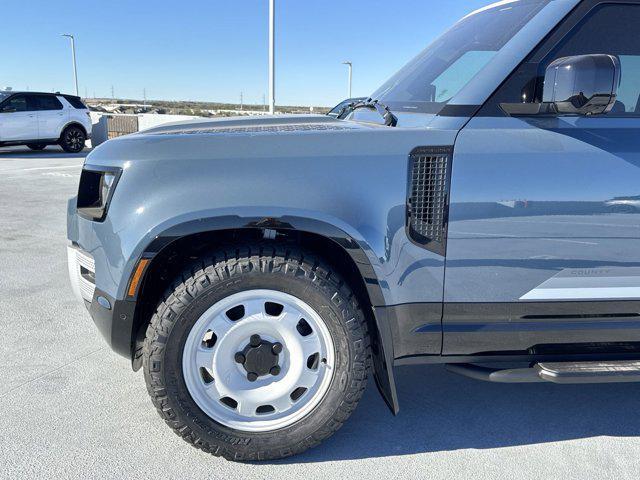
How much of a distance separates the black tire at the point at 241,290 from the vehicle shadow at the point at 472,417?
0.19 metres

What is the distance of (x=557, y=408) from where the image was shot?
2887 mm

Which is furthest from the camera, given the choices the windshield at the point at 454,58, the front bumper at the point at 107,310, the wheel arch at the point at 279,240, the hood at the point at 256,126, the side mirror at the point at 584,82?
the windshield at the point at 454,58

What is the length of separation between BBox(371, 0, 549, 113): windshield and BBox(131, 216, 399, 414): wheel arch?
76 cm

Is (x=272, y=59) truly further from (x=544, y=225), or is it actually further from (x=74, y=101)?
(x=544, y=225)

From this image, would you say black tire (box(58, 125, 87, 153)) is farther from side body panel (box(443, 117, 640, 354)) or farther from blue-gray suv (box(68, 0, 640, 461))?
side body panel (box(443, 117, 640, 354))

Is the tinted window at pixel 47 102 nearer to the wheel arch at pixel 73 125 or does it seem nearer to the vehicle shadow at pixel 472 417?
the wheel arch at pixel 73 125

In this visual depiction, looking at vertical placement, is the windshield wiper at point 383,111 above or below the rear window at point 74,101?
below

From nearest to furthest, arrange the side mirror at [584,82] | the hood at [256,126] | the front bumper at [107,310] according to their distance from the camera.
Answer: the side mirror at [584,82] < the front bumper at [107,310] < the hood at [256,126]

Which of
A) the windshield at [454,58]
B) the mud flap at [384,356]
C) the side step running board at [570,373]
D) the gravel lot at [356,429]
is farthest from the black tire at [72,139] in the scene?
the side step running board at [570,373]

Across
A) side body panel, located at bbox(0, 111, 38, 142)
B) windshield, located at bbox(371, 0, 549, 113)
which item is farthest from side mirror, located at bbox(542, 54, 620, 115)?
side body panel, located at bbox(0, 111, 38, 142)

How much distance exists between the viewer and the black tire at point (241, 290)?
2.21 metres

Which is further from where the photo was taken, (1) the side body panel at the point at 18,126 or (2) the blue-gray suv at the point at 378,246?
(1) the side body panel at the point at 18,126

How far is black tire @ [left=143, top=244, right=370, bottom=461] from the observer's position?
2.21 metres

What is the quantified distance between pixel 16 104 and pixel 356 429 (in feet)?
52.6
